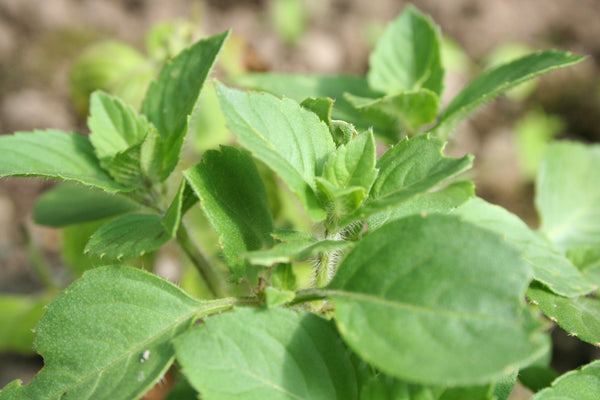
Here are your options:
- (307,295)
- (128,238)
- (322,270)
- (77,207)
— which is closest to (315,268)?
(322,270)

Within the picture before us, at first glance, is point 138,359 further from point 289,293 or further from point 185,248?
point 185,248

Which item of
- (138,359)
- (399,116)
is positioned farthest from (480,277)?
(399,116)

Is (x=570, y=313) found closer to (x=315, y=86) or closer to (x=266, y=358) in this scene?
(x=266, y=358)

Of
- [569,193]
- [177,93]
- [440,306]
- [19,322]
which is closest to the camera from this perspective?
[440,306]

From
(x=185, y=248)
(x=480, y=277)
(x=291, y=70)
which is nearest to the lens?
(x=480, y=277)

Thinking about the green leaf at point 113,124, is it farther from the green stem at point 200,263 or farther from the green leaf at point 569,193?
the green leaf at point 569,193

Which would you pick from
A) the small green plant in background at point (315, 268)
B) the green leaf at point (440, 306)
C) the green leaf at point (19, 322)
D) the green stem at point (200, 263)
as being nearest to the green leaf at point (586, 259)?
the small green plant in background at point (315, 268)
